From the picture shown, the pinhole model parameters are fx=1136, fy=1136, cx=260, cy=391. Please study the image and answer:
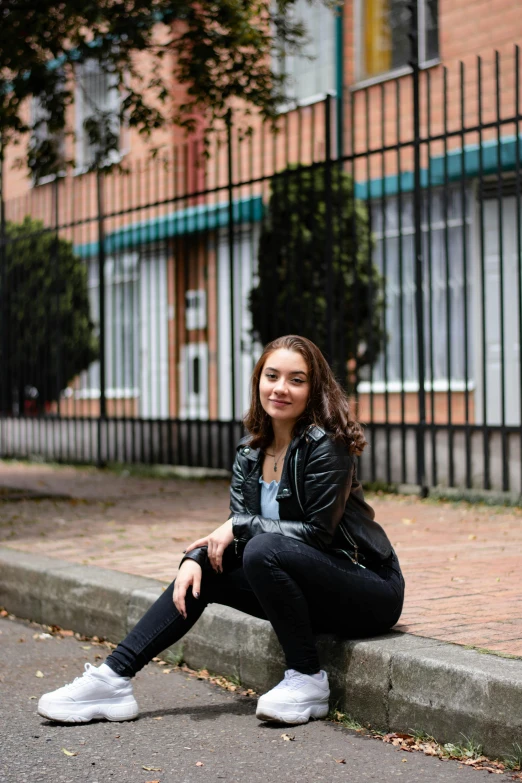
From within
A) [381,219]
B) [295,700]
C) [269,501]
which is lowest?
[295,700]

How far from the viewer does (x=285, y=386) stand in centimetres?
431

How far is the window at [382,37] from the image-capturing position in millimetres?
15062

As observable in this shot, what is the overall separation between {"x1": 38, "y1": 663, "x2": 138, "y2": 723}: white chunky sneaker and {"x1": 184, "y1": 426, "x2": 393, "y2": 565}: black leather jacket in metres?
0.54

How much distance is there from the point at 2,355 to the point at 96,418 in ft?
8.34

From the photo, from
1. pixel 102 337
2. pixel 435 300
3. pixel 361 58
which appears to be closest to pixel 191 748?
pixel 435 300

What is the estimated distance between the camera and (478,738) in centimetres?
358

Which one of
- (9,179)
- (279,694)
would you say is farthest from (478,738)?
(9,179)

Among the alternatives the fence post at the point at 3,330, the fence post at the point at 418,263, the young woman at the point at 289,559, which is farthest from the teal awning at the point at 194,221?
the young woman at the point at 289,559

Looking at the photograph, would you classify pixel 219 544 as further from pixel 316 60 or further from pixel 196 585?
pixel 316 60

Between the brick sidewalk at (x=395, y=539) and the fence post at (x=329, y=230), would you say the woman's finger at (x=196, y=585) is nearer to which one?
the brick sidewalk at (x=395, y=539)

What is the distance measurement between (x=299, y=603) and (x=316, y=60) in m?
12.9

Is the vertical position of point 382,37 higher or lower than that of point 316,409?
higher

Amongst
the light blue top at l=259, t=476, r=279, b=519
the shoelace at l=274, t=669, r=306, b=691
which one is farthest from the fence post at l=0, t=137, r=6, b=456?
the shoelace at l=274, t=669, r=306, b=691

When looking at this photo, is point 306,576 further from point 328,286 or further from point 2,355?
point 2,355
